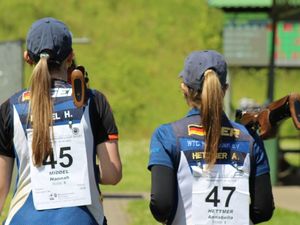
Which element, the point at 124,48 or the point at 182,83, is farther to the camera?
the point at 124,48

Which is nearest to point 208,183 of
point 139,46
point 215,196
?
point 215,196

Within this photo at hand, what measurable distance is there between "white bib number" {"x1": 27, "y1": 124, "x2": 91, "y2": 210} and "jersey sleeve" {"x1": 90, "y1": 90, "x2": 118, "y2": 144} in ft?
0.24

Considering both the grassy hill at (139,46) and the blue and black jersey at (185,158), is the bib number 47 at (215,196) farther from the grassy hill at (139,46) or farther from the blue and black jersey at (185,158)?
the grassy hill at (139,46)

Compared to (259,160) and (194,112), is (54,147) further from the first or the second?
(259,160)

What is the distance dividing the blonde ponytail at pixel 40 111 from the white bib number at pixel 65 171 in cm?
3

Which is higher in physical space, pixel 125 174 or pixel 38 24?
pixel 38 24

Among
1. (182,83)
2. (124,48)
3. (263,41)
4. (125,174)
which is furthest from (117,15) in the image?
(182,83)

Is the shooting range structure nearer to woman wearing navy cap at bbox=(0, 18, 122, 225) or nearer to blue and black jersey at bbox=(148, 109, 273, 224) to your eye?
blue and black jersey at bbox=(148, 109, 273, 224)

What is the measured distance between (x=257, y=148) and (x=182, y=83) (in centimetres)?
48

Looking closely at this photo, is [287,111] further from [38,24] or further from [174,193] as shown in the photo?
[38,24]

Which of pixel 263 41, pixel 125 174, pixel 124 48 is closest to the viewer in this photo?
pixel 125 174

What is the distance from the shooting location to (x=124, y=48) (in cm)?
4872

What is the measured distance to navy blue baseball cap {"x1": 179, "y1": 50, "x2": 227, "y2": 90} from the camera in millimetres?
4211

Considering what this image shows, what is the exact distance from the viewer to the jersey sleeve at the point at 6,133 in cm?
411
